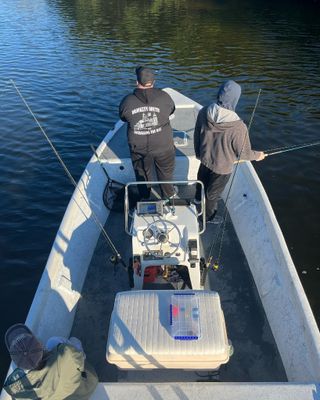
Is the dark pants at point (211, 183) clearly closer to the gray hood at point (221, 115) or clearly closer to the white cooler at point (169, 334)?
the gray hood at point (221, 115)

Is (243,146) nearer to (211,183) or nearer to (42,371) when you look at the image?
(211,183)

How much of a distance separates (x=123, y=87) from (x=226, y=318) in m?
13.0

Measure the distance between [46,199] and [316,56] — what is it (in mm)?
16418

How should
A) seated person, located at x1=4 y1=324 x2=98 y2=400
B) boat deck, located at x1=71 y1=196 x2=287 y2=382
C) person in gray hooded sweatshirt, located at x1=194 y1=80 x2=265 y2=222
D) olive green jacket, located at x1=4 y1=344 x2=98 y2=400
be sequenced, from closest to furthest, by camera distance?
seated person, located at x1=4 y1=324 x2=98 y2=400
olive green jacket, located at x1=4 y1=344 x2=98 y2=400
boat deck, located at x1=71 y1=196 x2=287 y2=382
person in gray hooded sweatshirt, located at x1=194 y1=80 x2=265 y2=222

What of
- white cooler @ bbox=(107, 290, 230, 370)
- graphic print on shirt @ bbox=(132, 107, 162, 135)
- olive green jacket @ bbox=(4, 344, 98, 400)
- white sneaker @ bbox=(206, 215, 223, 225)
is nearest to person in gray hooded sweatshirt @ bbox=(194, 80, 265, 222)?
graphic print on shirt @ bbox=(132, 107, 162, 135)

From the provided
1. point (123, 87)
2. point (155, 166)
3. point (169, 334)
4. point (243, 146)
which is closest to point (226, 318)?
point (169, 334)

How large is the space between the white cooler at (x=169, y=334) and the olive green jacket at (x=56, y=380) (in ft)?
0.94

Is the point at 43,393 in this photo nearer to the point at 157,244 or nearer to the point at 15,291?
the point at 157,244

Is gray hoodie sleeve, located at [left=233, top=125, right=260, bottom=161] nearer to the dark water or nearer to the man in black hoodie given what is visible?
the man in black hoodie

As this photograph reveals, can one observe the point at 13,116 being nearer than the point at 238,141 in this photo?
No

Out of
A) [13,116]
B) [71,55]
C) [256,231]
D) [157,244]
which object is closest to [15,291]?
[157,244]

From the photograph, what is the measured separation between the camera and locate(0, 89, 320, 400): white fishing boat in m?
2.86

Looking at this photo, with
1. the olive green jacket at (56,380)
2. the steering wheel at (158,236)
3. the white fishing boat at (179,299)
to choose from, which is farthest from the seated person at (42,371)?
the steering wheel at (158,236)

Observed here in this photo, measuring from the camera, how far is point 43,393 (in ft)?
8.46
